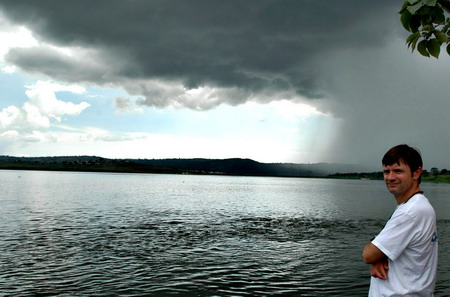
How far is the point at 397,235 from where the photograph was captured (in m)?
4.55

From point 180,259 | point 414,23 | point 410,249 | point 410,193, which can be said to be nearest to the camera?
point 414,23

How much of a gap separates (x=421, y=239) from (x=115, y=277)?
19.1 meters

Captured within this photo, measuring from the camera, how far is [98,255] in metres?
26.2

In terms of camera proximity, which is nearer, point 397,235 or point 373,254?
point 397,235

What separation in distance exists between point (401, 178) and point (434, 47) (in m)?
1.69

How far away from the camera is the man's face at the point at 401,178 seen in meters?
4.86

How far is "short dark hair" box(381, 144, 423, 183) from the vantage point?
4.91 m

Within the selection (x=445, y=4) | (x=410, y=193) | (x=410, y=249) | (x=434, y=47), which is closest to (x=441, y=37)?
(x=434, y=47)

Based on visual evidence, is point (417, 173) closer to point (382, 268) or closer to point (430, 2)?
point (382, 268)

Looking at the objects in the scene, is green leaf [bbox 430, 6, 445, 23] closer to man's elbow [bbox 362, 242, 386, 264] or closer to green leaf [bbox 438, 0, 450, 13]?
green leaf [bbox 438, 0, 450, 13]

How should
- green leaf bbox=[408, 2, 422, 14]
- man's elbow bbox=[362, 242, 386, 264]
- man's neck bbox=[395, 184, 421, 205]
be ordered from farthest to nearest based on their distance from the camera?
1. man's neck bbox=[395, 184, 421, 205]
2. man's elbow bbox=[362, 242, 386, 264]
3. green leaf bbox=[408, 2, 422, 14]

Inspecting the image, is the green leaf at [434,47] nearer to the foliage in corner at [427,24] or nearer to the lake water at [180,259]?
the foliage in corner at [427,24]

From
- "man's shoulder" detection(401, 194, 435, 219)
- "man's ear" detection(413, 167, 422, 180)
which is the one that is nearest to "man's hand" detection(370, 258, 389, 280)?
"man's shoulder" detection(401, 194, 435, 219)

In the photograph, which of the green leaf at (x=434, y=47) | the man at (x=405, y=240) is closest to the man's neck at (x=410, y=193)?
the man at (x=405, y=240)
